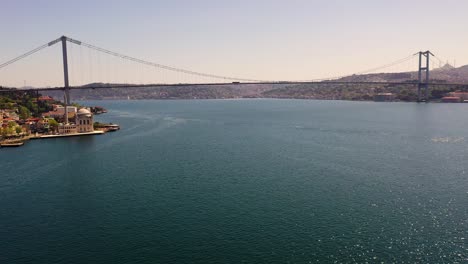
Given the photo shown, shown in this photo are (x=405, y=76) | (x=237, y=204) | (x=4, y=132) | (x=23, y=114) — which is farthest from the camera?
(x=405, y=76)

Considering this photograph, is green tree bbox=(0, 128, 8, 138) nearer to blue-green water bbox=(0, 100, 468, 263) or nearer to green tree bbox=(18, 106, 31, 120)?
blue-green water bbox=(0, 100, 468, 263)

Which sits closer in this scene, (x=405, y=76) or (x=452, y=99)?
(x=452, y=99)

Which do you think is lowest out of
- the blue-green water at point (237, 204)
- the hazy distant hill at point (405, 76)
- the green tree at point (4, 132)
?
the blue-green water at point (237, 204)

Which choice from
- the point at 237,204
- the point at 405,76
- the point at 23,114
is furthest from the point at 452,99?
the point at 23,114

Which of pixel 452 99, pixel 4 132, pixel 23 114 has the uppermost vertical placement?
pixel 452 99

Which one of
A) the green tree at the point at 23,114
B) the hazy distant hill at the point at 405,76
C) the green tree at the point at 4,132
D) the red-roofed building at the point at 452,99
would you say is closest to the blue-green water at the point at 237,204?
the green tree at the point at 4,132

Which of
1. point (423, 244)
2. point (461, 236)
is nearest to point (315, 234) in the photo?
point (423, 244)

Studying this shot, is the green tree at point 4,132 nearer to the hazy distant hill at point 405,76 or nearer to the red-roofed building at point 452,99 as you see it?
the red-roofed building at point 452,99

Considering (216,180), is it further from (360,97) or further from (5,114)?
(360,97)

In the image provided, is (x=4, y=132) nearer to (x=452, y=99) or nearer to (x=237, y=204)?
(x=237, y=204)

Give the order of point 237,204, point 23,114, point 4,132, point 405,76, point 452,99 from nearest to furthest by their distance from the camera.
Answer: point 237,204, point 4,132, point 23,114, point 452,99, point 405,76
